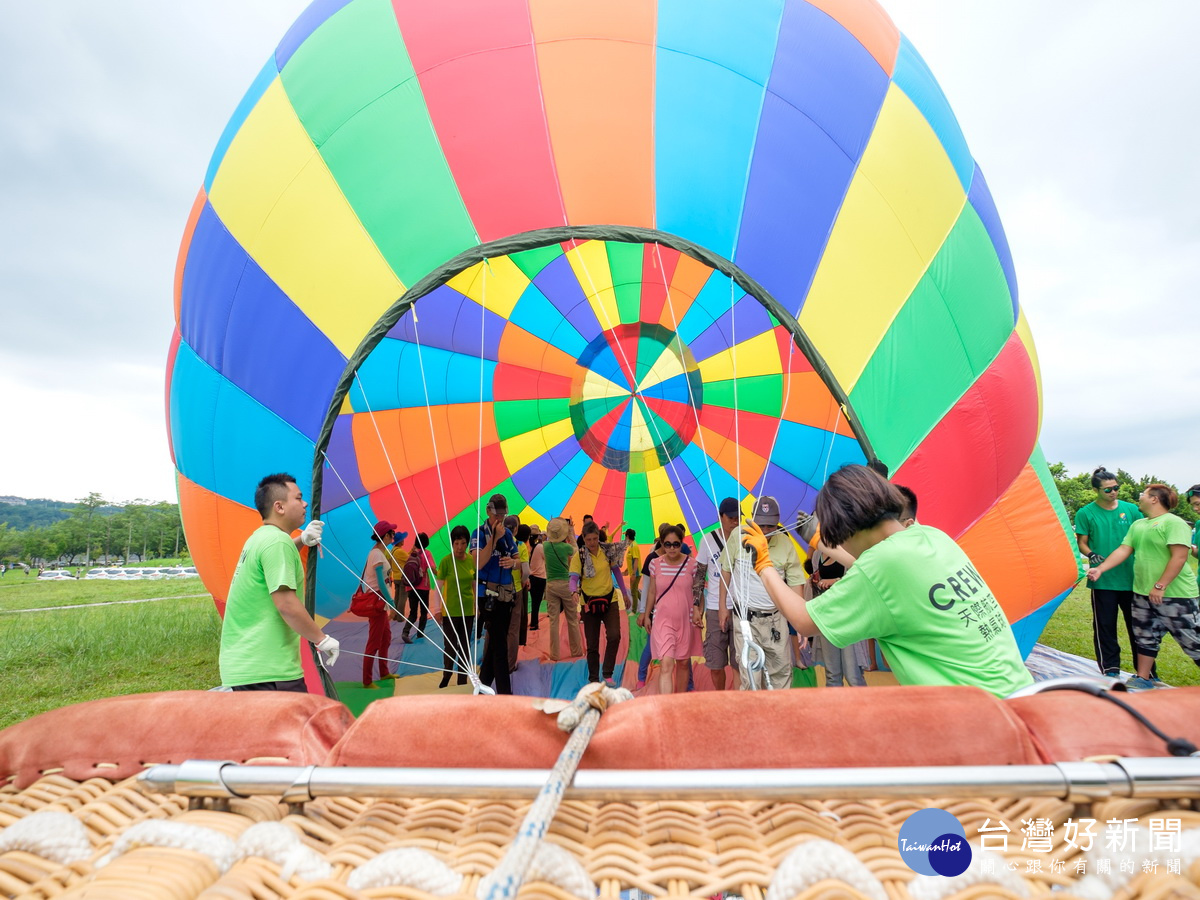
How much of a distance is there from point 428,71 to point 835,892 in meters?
3.67

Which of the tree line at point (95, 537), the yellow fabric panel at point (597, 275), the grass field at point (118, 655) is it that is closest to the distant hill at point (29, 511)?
the tree line at point (95, 537)

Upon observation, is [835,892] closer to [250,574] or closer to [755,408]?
[250,574]

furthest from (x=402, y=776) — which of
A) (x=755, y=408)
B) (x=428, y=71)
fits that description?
(x=755, y=408)

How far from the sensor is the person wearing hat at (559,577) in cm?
564

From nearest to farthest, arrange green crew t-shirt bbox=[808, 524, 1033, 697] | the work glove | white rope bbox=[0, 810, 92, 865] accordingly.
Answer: white rope bbox=[0, 810, 92, 865] → green crew t-shirt bbox=[808, 524, 1033, 697] → the work glove

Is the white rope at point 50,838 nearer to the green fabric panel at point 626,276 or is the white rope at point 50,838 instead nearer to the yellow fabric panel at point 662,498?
the green fabric panel at point 626,276

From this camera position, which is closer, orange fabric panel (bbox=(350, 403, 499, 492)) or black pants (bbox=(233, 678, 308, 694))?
black pants (bbox=(233, 678, 308, 694))

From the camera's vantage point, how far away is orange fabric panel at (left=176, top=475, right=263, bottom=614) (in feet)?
13.0

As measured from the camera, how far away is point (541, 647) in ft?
22.6

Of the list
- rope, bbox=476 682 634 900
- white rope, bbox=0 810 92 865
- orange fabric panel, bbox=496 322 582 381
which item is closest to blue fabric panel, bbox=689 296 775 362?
orange fabric panel, bbox=496 322 582 381

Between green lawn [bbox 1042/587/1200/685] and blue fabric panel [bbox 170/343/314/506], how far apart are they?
6335mm

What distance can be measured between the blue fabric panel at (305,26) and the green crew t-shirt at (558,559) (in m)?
3.88

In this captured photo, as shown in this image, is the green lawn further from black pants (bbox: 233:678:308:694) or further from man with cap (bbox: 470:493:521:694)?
black pants (bbox: 233:678:308:694)

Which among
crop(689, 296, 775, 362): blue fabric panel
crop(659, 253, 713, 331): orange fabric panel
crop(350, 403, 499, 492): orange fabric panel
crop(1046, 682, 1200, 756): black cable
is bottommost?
crop(1046, 682, 1200, 756): black cable
